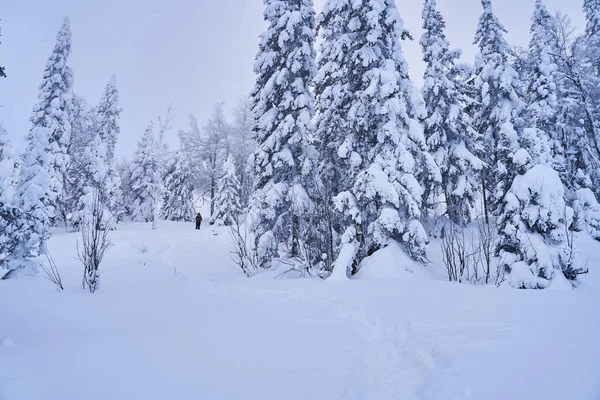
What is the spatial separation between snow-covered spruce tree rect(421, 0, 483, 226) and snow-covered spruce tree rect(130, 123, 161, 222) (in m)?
26.0

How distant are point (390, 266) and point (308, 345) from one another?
657 centimetres

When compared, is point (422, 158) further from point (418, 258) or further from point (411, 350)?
point (411, 350)

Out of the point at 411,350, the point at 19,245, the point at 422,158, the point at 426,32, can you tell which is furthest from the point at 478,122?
the point at 19,245

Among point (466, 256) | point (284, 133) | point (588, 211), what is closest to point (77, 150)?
point (284, 133)

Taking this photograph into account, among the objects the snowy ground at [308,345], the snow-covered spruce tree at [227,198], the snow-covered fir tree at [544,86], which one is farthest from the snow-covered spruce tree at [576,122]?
the snow-covered spruce tree at [227,198]

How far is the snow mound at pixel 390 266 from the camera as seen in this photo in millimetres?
10062

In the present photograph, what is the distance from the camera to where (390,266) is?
404 inches

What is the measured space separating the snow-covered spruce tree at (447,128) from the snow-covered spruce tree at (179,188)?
25862 millimetres

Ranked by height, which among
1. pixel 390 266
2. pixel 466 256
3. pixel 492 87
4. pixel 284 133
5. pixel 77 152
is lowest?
pixel 390 266

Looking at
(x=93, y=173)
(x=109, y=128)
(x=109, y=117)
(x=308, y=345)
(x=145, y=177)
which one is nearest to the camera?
(x=308, y=345)

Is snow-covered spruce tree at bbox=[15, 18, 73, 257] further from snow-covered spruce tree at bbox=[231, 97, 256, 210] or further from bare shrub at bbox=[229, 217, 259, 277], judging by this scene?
snow-covered spruce tree at bbox=[231, 97, 256, 210]

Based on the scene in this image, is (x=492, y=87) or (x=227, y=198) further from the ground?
(x=492, y=87)

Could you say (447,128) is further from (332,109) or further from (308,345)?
(308,345)

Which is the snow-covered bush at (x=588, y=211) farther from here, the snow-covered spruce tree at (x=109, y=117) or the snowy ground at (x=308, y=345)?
the snow-covered spruce tree at (x=109, y=117)
